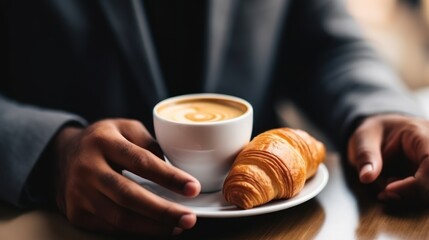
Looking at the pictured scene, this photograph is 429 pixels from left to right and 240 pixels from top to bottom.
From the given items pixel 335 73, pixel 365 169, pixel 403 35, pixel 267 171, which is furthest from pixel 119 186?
pixel 403 35

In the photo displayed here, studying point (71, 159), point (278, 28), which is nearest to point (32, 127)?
point (71, 159)

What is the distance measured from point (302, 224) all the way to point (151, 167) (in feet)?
0.56

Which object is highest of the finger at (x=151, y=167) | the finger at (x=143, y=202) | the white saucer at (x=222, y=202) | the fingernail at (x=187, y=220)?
the finger at (x=151, y=167)

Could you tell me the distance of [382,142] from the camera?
0.64 m

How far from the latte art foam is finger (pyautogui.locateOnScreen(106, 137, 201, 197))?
7 cm

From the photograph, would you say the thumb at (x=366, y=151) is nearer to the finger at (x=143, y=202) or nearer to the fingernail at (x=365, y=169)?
the fingernail at (x=365, y=169)

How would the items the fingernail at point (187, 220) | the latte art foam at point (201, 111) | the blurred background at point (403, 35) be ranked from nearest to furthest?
the fingernail at point (187, 220), the latte art foam at point (201, 111), the blurred background at point (403, 35)

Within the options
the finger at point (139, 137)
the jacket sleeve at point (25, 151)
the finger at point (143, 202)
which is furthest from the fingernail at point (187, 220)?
the jacket sleeve at point (25, 151)

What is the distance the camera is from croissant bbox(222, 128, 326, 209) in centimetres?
50

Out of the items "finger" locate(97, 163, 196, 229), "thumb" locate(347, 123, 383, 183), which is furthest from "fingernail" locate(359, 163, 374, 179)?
"finger" locate(97, 163, 196, 229)

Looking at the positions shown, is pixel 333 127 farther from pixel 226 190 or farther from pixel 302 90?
pixel 226 190

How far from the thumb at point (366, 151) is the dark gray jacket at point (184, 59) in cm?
6

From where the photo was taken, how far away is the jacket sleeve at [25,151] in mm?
589

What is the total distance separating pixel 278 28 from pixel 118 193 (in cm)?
61
